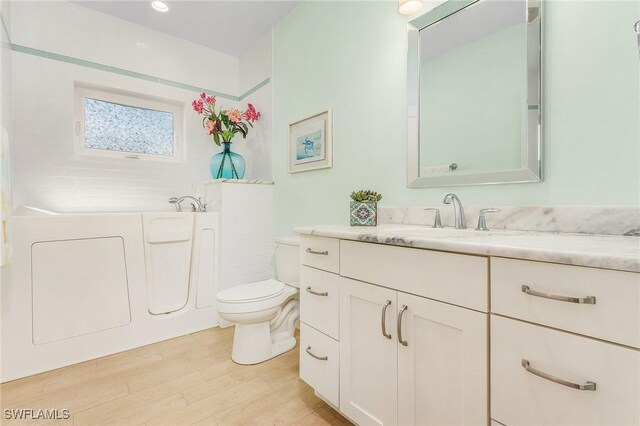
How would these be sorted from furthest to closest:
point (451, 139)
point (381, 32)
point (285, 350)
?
point (285, 350), point (381, 32), point (451, 139)

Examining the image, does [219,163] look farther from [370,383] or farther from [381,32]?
[370,383]

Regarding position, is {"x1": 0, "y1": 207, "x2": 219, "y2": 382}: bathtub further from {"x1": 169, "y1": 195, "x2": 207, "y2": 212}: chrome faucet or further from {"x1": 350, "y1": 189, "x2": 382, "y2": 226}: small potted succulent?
{"x1": 350, "y1": 189, "x2": 382, "y2": 226}: small potted succulent

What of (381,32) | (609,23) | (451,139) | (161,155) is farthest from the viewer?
(161,155)

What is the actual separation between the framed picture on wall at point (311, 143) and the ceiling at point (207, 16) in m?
0.97

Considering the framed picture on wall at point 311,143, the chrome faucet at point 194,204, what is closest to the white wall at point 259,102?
the framed picture on wall at point 311,143

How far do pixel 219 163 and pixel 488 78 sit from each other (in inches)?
83.2

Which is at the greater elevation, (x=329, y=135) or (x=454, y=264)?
(x=329, y=135)

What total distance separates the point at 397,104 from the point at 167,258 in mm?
1899

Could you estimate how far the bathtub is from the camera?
1668mm

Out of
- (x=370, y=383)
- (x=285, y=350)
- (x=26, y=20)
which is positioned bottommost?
(x=285, y=350)

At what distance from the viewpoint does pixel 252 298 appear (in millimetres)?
1715

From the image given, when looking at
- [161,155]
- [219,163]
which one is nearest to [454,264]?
[219,163]

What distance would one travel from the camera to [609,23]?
986 mm

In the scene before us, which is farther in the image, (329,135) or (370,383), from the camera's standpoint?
(329,135)
